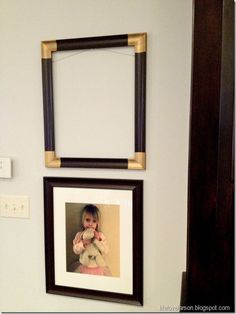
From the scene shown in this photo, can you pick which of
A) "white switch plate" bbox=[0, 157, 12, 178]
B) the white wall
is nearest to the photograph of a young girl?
the white wall

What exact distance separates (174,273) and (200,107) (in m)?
0.82

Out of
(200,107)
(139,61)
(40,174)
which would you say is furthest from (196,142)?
(40,174)

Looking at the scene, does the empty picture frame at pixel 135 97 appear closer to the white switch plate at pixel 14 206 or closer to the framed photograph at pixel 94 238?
the framed photograph at pixel 94 238

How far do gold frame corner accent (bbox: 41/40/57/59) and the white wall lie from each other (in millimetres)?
43

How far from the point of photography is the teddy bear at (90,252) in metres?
1.25

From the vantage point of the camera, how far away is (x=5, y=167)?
4.32 feet

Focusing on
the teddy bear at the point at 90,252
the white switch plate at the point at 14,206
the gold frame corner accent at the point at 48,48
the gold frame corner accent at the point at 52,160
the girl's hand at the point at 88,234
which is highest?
the gold frame corner accent at the point at 48,48

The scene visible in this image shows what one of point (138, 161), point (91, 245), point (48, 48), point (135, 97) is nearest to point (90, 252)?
point (91, 245)

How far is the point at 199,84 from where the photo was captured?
25.4 inches

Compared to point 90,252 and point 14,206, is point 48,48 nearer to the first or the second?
point 14,206

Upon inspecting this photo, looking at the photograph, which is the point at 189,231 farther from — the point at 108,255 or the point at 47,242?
the point at 47,242

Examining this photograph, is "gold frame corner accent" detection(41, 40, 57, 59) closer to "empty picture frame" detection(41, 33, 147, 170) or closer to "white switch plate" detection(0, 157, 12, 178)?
"empty picture frame" detection(41, 33, 147, 170)

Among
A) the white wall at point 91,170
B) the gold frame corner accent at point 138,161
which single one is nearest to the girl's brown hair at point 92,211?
the white wall at point 91,170

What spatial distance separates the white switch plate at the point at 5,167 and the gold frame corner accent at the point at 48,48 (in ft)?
1.67
